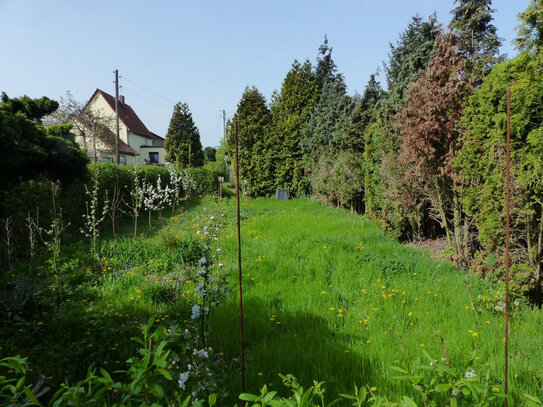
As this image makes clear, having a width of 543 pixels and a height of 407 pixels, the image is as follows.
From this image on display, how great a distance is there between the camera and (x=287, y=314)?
3662mm

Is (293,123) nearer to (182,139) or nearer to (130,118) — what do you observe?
(182,139)

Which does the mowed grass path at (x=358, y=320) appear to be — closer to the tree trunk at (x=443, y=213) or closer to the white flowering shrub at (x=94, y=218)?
the tree trunk at (x=443, y=213)

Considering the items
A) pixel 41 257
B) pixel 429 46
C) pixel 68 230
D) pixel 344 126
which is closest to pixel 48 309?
pixel 41 257

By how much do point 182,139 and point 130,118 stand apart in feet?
40.6

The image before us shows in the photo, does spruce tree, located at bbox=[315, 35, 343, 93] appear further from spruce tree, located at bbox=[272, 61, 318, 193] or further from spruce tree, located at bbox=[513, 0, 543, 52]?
spruce tree, located at bbox=[513, 0, 543, 52]

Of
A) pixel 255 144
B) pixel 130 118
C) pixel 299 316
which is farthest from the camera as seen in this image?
pixel 130 118

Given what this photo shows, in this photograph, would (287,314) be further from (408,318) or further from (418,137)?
(418,137)

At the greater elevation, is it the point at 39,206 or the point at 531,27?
the point at 531,27

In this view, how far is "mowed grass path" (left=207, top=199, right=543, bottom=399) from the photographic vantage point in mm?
2480

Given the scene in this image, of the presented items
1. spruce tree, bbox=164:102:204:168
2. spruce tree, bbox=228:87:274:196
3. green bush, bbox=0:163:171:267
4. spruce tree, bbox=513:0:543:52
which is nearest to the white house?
spruce tree, bbox=164:102:204:168

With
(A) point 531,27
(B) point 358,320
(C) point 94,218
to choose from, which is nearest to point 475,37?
(A) point 531,27

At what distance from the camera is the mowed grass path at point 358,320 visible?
2.48 meters

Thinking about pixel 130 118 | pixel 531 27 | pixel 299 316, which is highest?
pixel 130 118

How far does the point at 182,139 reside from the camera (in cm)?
2788
